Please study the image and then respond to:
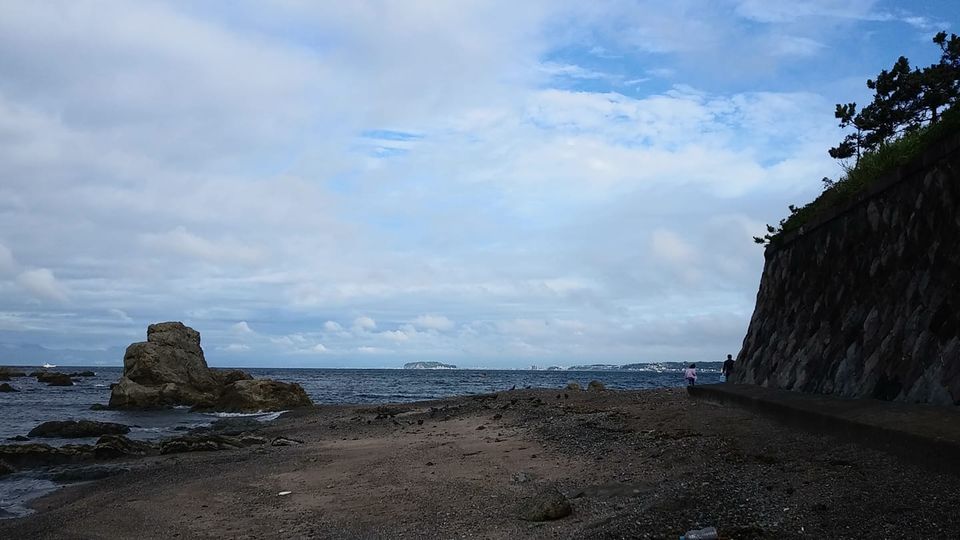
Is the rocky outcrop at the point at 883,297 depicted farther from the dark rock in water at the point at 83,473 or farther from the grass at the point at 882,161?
the dark rock in water at the point at 83,473

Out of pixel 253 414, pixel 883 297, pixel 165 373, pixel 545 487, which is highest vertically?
pixel 883 297

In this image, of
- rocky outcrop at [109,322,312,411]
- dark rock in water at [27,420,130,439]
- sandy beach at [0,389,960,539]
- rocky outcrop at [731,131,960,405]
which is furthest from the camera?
rocky outcrop at [109,322,312,411]

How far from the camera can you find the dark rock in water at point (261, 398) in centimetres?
3888

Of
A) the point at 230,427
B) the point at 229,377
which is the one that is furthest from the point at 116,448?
the point at 229,377

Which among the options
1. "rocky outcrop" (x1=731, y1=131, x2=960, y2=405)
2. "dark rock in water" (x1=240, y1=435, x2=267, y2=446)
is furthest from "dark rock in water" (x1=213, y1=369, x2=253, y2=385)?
"rocky outcrop" (x1=731, y1=131, x2=960, y2=405)

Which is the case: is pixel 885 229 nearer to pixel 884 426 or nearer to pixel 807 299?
pixel 807 299

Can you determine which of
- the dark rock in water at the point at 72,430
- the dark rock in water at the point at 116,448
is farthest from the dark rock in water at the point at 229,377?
the dark rock in water at the point at 116,448

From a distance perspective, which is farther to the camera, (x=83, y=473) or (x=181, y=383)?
(x=181, y=383)

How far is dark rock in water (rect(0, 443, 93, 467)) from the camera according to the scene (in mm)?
17797

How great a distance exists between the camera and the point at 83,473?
53.2ft

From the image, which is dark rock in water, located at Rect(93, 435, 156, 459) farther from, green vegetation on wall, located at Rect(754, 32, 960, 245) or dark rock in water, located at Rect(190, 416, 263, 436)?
green vegetation on wall, located at Rect(754, 32, 960, 245)

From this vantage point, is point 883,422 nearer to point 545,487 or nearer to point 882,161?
point 545,487

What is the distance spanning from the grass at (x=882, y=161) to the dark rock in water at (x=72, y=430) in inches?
976

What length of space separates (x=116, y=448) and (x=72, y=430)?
8.04 m
